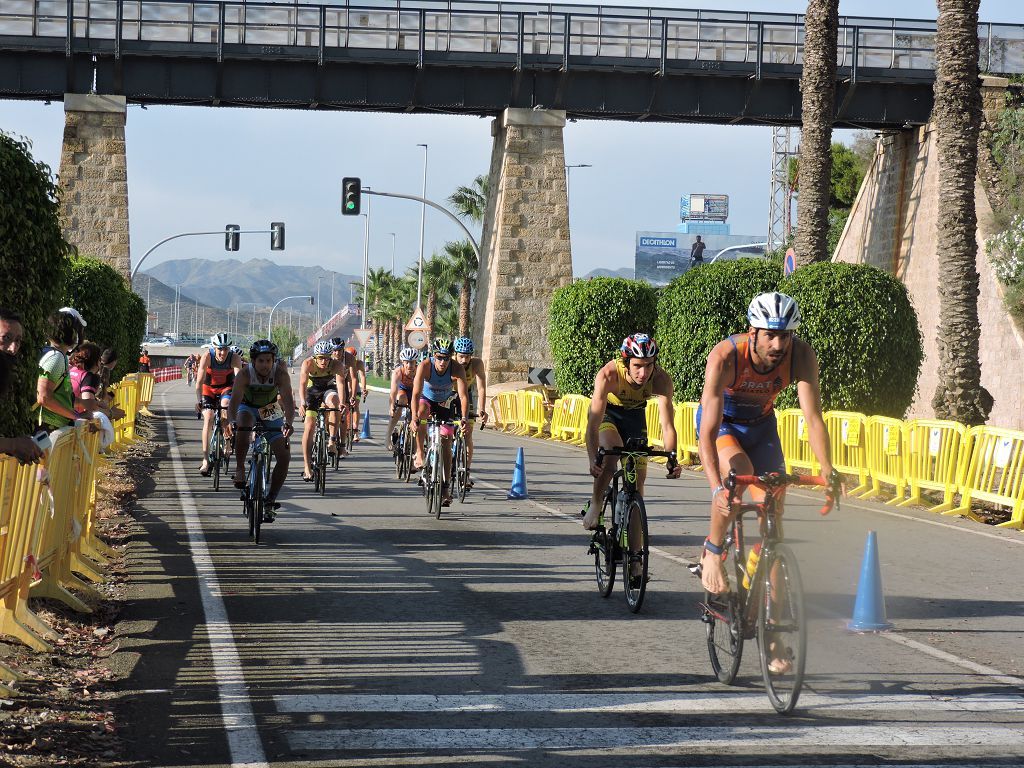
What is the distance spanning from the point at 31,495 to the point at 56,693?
5.33 feet

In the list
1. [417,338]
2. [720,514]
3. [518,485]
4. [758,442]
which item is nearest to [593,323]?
[417,338]

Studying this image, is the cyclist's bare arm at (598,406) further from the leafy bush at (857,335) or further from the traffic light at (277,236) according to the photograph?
the traffic light at (277,236)

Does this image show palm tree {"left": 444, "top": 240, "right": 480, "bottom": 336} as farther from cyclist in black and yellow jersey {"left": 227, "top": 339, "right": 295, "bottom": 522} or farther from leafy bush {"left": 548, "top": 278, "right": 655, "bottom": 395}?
cyclist in black and yellow jersey {"left": 227, "top": 339, "right": 295, "bottom": 522}

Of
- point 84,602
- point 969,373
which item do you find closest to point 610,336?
point 969,373

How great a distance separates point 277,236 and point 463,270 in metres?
29.5

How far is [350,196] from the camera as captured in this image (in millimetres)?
36594

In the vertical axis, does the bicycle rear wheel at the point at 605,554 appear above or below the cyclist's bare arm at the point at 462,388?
below

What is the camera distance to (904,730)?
6.14 metres

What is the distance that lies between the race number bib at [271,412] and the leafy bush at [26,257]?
9.34ft

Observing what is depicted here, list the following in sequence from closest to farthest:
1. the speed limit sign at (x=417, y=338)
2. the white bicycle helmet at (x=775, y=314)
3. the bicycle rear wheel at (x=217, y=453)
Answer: the white bicycle helmet at (x=775, y=314) < the bicycle rear wheel at (x=217, y=453) < the speed limit sign at (x=417, y=338)

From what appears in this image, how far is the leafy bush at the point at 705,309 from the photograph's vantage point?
25.3 meters

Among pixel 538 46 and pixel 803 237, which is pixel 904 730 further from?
pixel 538 46

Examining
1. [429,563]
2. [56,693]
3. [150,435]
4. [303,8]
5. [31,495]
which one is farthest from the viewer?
[303,8]

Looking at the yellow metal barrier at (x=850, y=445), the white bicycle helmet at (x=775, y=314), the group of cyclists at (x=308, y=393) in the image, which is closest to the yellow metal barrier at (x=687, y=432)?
the yellow metal barrier at (x=850, y=445)
